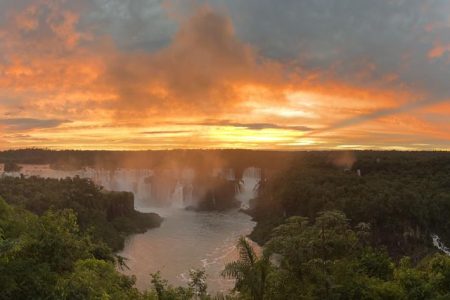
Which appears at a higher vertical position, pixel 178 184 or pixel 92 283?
pixel 92 283

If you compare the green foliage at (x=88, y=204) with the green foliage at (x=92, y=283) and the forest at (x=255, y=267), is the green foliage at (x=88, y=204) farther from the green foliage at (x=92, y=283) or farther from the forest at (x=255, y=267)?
the green foliage at (x=92, y=283)

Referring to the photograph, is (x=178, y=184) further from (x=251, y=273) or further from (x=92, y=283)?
(x=92, y=283)

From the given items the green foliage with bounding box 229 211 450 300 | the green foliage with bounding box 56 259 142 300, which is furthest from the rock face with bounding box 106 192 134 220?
the green foliage with bounding box 229 211 450 300

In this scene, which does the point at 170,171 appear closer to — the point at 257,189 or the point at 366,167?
the point at 257,189

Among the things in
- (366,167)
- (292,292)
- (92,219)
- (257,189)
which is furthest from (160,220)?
(292,292)

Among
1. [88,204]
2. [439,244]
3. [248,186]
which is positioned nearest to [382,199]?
[439,244]

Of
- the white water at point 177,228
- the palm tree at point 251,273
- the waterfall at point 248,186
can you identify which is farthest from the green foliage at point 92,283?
the waterfall at point 248,186

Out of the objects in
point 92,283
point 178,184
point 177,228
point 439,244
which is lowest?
point 177,228

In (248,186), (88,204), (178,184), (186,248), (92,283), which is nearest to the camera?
(92,283)
